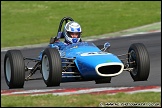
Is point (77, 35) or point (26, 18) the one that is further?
point (26, 18)

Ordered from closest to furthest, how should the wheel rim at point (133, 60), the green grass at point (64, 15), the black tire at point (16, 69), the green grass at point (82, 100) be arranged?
the green grass at point (82, 100) → the black tire at point (16, 69) → the wheel rim at point (133, 60) → the green grass at point (64, 15)

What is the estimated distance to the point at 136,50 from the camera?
11.8m

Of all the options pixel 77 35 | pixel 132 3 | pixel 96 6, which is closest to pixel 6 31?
pixel 96 6

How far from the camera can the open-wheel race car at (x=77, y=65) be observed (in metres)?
10.8

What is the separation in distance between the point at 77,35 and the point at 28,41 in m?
15.3

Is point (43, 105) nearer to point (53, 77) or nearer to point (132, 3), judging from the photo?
point (53, 77)

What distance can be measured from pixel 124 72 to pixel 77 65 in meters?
4.64

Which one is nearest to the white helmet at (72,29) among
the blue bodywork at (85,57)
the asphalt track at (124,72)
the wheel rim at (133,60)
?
the blue bodywork at (85,57)

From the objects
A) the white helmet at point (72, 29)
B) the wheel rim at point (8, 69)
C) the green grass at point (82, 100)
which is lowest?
the green grass at point (82, 100)

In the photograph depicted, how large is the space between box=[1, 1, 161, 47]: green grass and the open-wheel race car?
14.9 m

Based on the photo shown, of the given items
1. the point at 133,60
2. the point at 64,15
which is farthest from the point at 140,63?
the point at 64,15

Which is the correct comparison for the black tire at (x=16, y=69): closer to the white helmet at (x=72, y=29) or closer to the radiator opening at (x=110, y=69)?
the white helmet at (x=72, y=29)

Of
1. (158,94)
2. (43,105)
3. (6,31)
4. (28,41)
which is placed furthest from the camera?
(6,31)

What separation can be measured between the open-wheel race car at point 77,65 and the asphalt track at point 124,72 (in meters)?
0.67
